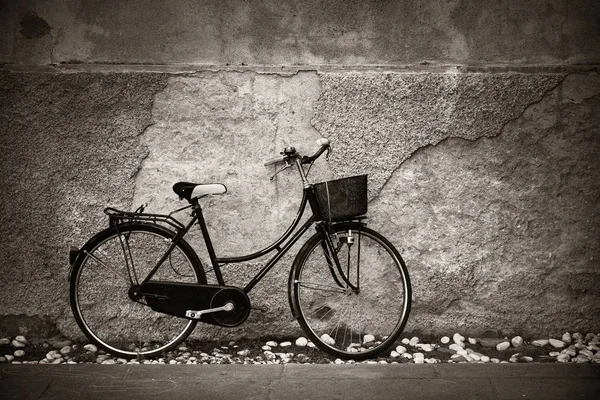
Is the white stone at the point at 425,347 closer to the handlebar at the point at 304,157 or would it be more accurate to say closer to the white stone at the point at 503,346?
the white stone at the point at 503,346

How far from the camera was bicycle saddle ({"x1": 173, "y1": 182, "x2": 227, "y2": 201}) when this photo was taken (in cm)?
421

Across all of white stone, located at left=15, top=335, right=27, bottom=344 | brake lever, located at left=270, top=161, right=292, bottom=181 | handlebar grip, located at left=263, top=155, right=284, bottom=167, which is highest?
handlebar grip, located at left=263, top=155, right=284, bottom=167

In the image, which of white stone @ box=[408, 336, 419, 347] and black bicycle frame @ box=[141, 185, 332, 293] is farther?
white stone @ box=[408, 336, 419, 347]

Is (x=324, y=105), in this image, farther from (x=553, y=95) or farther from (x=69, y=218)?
(x=69, y=218)

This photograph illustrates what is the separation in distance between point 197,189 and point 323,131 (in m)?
1.02

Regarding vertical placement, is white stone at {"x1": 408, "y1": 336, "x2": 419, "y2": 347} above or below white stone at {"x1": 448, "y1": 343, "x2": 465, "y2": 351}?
above

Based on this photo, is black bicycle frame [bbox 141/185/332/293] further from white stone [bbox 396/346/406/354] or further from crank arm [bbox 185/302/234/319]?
white stone [bbox 396/346/406/354]

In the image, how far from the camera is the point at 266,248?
4418mm

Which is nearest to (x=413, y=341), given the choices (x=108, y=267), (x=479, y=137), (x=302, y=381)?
(x=302, y=381)

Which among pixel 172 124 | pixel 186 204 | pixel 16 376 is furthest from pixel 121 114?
pixel 16 376

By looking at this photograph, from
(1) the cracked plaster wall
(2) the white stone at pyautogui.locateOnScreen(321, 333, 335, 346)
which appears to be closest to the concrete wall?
(1) the cracked plaster wall

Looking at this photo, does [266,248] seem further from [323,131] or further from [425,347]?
[425,347]

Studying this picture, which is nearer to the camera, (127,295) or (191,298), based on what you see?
(191,298)

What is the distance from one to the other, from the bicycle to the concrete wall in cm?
21
